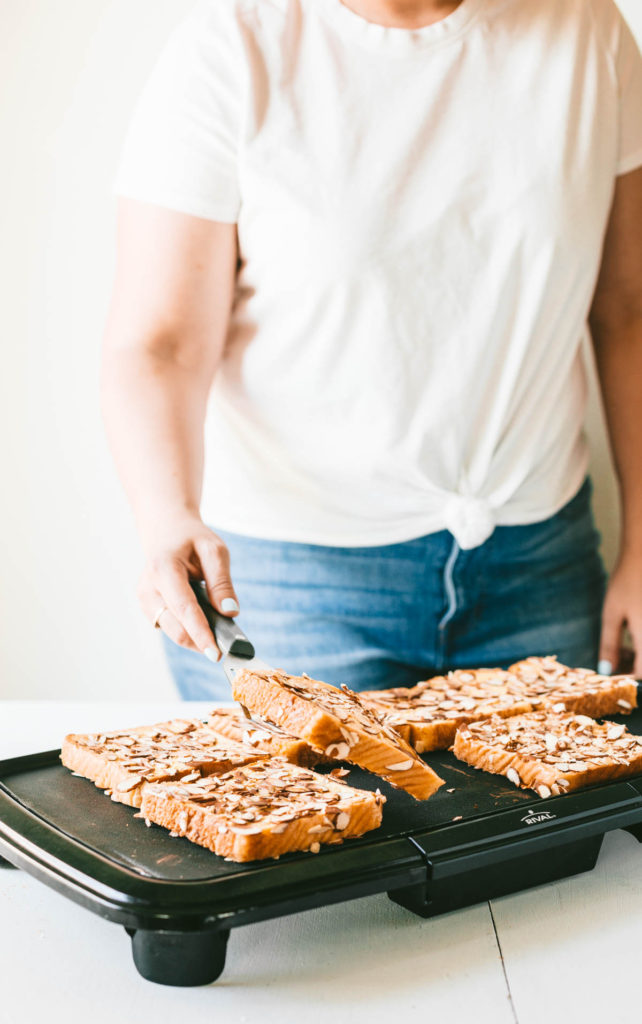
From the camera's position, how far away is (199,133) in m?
1.48

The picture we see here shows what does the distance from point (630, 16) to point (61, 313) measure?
4.71ft

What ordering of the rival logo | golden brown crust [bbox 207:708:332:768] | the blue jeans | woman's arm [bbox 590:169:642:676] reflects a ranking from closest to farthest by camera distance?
the rival logo → golden brown crust [bbox 207:708:332:768] → the blue jeans → woman's arm [bbox 590:169:642:676]

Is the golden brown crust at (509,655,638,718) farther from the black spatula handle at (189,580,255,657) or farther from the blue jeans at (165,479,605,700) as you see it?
the black spatula handle at (189,580,255,657)

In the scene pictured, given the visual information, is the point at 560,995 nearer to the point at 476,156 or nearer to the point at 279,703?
the point at 279,703

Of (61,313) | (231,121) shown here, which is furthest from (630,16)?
(61,313)

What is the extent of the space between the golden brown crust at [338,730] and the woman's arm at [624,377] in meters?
0.78

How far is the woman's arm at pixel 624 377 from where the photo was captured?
1.75 meters

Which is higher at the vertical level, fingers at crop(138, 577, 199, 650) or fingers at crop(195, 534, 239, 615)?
fingers at crop(195, 534, 239, 615)

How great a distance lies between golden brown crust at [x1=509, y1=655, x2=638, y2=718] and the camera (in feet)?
4.25

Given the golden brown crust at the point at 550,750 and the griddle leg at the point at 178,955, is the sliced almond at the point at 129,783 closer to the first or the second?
the griddle leg at the point at 178,955

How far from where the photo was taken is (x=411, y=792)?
1.03 m

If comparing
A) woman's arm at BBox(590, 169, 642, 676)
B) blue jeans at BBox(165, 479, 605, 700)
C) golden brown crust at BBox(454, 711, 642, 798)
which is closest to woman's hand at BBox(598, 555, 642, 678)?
woman's arm at BBox(590, 169, 642, 676)

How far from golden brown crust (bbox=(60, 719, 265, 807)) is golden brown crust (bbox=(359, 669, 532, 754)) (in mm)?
203

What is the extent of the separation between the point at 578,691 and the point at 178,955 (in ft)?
2.29
